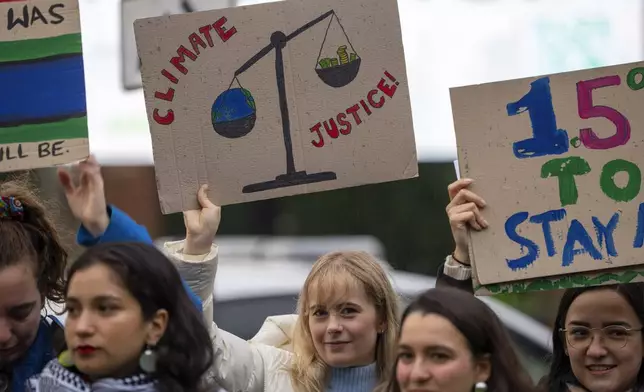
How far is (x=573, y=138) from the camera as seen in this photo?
4.39m

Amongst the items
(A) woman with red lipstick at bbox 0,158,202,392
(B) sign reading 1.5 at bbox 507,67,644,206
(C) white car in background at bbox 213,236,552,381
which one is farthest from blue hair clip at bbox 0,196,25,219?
(C) white car in background at bbox 213,236,552,381

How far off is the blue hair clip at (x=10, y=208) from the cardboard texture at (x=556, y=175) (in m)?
1.33

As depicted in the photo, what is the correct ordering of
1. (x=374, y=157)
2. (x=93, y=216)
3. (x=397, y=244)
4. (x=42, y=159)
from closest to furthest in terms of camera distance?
1. (x=93, y=216)
2. (x=42, y=159)
3. (x=374, y=157)
4. (x=397, y=244)

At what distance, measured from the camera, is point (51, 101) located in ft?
13.8

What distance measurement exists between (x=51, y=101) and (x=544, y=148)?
1.50 m

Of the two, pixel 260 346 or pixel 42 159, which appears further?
pixel 260 346

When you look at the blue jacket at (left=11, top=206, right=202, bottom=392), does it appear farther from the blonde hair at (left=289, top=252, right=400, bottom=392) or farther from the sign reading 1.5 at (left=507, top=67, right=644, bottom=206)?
the sign reading 1.5 at (left=507, top=67, right=644, bottom=206)

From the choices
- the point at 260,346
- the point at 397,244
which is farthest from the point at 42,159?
A: the point at 397,244

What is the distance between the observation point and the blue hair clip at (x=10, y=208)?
3.98 metres

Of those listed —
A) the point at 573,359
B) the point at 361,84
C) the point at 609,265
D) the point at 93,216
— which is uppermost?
the point at 361,84

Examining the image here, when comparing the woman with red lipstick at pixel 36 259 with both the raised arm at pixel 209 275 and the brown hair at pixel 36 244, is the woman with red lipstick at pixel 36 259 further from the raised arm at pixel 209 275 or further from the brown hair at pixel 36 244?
the raised arm at pixel 209 275

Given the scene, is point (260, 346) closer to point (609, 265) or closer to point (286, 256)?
point (609, 265)

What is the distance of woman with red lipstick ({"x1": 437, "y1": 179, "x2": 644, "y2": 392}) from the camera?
430cm

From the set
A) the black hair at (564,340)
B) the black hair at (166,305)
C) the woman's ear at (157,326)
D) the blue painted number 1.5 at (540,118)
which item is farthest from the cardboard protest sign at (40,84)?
the black hair at (564,340)
